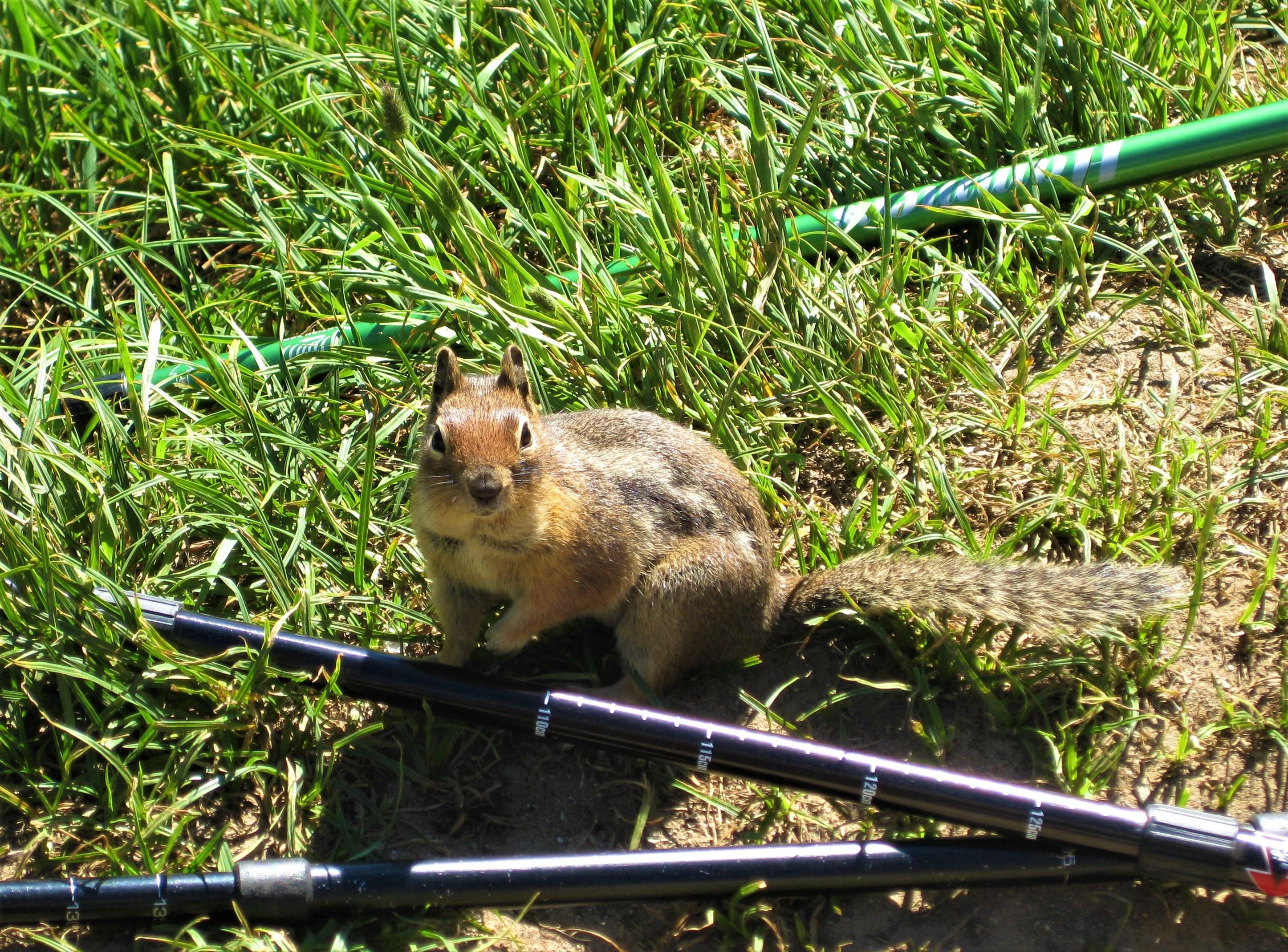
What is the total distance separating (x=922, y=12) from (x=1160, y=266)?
4.71 ft

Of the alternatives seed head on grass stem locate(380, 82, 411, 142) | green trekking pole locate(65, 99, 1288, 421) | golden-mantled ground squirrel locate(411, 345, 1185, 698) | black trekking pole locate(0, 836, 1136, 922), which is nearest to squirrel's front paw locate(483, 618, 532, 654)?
golden-mantled ground squirrel locate(411, 345, 1185, 698)

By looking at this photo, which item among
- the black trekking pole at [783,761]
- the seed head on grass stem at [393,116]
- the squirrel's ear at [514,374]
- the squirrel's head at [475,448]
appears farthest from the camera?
the seed head on grass stem at [393,116]

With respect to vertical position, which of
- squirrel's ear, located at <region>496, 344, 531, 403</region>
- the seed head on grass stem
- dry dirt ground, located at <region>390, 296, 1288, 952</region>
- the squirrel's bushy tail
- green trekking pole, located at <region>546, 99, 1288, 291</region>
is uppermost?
the seed head on grass stem

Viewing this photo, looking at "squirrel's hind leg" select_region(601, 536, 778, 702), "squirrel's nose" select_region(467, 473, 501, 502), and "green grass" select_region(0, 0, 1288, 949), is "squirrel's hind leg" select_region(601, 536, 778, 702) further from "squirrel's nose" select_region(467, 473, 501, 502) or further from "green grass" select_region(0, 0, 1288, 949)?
"squirrel's nose" select_region(467, 473, 501, 502)

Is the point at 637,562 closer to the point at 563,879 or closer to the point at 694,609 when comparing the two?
the point at 694,609

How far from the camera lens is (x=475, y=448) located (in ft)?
10.8

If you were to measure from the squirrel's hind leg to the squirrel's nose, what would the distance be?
662mm

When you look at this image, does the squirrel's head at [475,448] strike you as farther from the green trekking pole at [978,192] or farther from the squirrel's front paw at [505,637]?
the green trekking pole at [978,192]

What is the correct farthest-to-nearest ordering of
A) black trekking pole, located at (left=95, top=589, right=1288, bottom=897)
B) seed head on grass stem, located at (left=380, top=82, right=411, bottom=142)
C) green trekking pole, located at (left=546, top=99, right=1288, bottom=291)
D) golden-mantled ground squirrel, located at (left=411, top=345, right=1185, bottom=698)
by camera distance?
1. green trekking pole, located at (left=546, top=99, right=1288, bottom=291)
2. seed head on grass stem, located at (left=380, top=82, right=411, bottom=142)
3. golden-mantled ground squirrel, located at (left=411, top=345, right=1185, bottom=698)
4. black trekking pole, located at (left=95, top=589, right=1288, bottom=897)

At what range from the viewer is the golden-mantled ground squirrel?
11.2 feet

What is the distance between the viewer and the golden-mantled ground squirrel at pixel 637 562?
→ 3.41m

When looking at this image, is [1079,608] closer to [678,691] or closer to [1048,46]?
[678,691]

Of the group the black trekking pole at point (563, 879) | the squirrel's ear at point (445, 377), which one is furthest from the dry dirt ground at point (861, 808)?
the squirrel's ear at point (445, 377)

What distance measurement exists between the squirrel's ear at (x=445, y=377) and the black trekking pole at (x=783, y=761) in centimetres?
75
